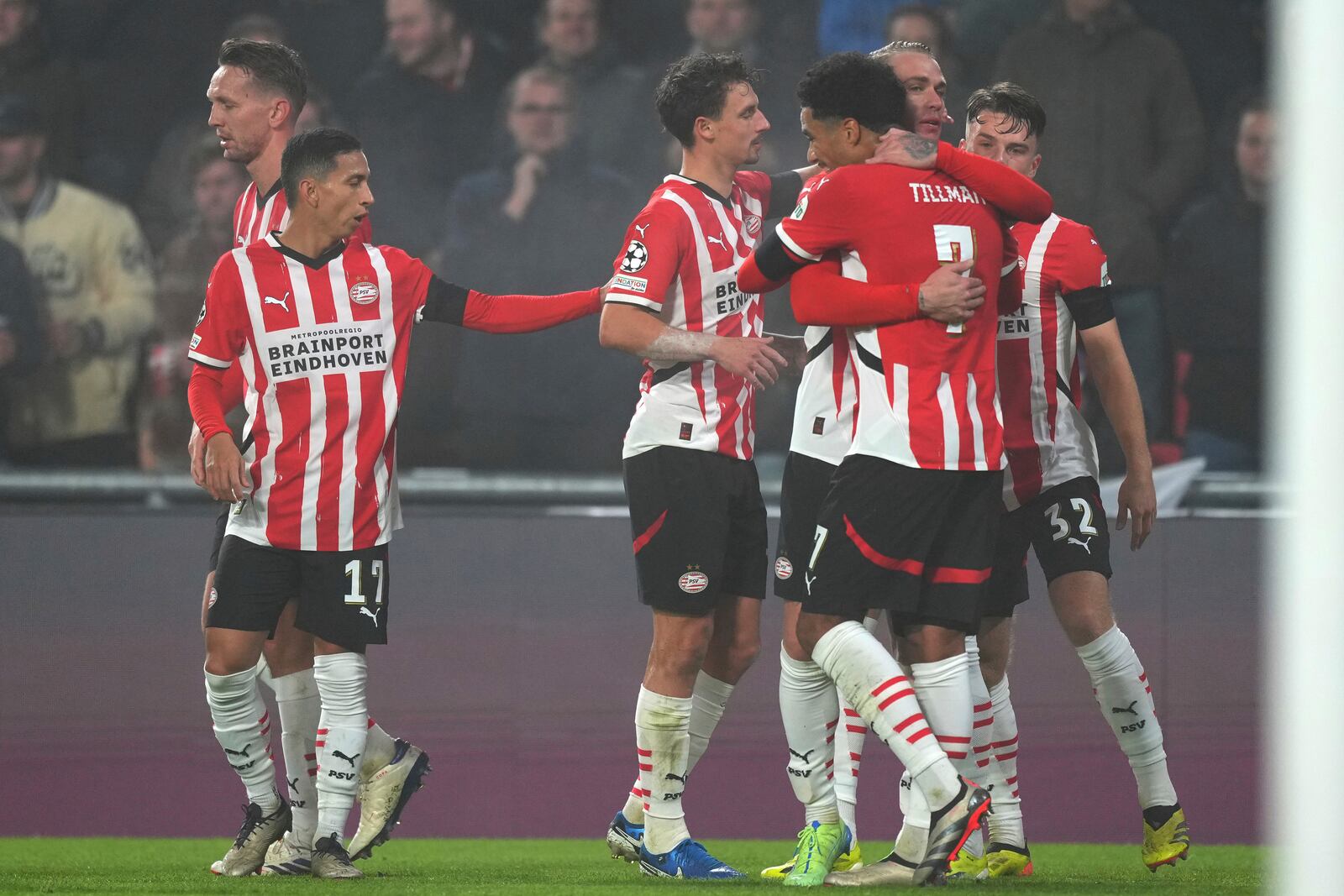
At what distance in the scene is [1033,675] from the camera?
19.8 ft

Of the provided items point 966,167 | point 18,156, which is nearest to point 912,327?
point 966,167

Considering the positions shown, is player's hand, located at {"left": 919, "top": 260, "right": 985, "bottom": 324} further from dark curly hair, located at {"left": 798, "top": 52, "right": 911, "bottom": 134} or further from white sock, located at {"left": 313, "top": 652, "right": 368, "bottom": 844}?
white sock, located at {"left": 313, "top": 652, "right": 368, "bottom": 844}

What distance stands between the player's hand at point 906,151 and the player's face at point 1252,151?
486 cm

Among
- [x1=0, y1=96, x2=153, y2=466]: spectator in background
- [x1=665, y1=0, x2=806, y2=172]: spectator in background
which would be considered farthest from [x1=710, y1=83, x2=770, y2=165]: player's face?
[x1=0, y1=96, x2=153, y2=466]: spectator in background

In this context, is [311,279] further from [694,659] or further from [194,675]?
[194,675]

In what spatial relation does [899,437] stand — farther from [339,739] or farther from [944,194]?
[339,739]

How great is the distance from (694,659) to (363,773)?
2.63 feet

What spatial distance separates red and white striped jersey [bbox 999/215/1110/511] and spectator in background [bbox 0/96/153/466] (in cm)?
455

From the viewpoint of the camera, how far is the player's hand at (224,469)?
3.34 m

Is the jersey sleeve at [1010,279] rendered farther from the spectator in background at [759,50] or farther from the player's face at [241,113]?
the spectator in background at [759,50]

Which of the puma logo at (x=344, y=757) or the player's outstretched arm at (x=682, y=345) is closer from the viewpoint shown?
the player's outstretched arm at (x=682, y=345)

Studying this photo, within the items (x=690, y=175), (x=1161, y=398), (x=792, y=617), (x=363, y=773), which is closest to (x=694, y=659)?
(x=792, y=617)

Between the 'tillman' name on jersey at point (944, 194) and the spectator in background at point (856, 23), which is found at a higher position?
the spectator in background at point (856, 23)

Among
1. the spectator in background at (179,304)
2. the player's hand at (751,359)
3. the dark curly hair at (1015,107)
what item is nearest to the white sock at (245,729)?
the player's hand at (751,359)
